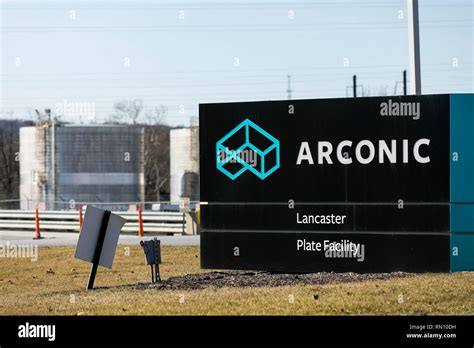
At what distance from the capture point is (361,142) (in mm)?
15391

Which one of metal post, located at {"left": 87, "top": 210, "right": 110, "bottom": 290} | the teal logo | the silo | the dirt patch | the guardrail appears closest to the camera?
the dirt patch

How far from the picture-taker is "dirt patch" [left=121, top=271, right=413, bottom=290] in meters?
14.7

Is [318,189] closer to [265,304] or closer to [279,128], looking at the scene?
[279,128]

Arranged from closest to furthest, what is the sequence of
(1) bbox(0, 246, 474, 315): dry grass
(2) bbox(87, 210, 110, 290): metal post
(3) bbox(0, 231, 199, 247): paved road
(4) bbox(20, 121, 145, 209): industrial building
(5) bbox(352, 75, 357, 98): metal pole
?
1. (1) bbox(0, 246, 474, 315): dry grass
2. (2) bbox(87, 210, 110, 290): metal post
3. (3) bbox(0, 231, 199, 247): paved road
4. (4) bbox(20, 121, 145, 209): industrial building
5. (5) bbox(352, 75, 357, 98): metal pole

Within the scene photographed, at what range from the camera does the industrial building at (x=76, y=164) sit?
60125mm

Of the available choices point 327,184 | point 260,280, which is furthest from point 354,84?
point 260,280

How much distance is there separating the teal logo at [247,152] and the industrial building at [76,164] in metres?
43.3

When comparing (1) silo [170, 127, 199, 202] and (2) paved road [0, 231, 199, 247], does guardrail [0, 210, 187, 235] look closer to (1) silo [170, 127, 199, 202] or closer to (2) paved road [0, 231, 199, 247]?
(2) paved road [0, 231, 199, 247]

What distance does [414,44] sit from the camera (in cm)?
1688

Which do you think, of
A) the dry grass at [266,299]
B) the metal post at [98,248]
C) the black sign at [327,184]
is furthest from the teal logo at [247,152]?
the dry grass at [266,299]

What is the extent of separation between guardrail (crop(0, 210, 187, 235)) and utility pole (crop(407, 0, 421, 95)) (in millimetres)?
16241

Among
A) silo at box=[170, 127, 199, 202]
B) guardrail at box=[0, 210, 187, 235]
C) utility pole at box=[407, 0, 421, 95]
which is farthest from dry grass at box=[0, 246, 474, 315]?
silo at box=[170, 127, 199, 202]
